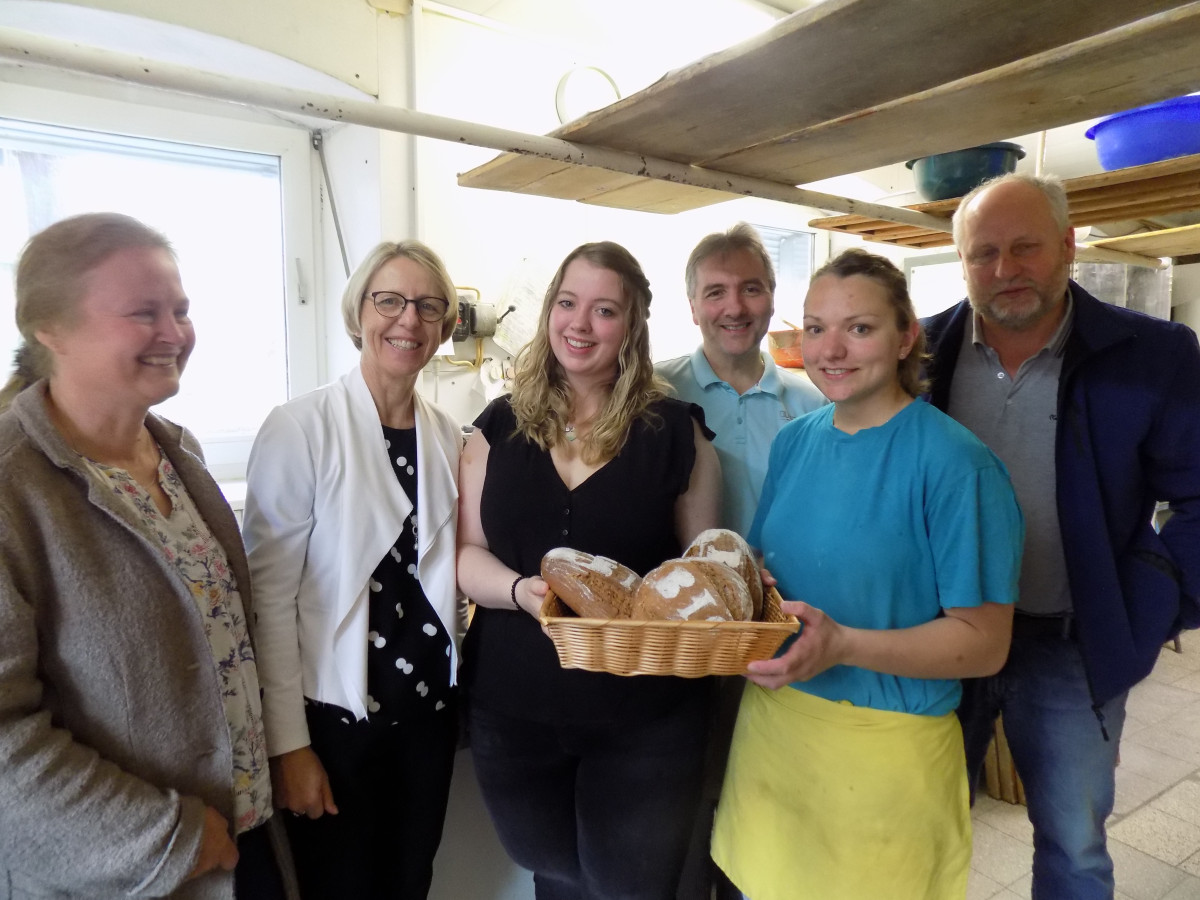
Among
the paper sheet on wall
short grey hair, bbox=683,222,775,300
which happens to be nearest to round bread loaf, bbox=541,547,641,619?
short grey hair, bbox=683,222,775,300

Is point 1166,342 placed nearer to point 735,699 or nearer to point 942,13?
point 942,13

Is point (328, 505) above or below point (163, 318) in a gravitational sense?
below

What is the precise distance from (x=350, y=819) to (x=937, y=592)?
105cm

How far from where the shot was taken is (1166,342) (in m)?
1.44

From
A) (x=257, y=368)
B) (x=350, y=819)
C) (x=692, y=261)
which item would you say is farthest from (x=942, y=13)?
(x=257, y=368)

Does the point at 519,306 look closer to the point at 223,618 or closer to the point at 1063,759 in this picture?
the point at 223,618

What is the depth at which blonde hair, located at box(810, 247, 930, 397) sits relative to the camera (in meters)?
1.18

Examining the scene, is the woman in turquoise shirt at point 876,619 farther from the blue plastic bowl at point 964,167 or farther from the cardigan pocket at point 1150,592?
the blue plastic bowl at point 964,167

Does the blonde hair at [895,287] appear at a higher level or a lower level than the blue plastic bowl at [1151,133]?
lower

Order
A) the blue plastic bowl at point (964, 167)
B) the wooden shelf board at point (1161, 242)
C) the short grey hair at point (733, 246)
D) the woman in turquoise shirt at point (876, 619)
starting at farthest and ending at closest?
the wooden shelf board at point (1161, 242) < the blue plastic bowl at point (964, 167) < the short grey hair at point (733, 246) < the woman in turquoise shirt at point (876, 619)

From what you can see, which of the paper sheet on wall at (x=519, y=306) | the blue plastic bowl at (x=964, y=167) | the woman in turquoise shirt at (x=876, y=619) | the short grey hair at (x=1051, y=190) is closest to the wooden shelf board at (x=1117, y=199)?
the blue plastic bowl at (x=964, y=167)

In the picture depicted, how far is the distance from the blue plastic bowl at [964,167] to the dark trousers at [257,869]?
6.63 feet

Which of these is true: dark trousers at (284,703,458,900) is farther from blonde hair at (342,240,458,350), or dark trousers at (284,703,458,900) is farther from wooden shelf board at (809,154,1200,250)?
wooden shelf board at (809,154,1200,250)

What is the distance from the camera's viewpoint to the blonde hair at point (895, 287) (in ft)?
3.88
